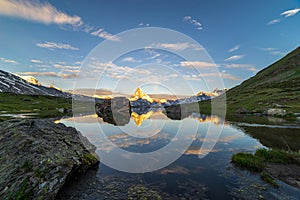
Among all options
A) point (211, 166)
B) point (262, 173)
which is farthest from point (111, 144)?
point (262, 173)

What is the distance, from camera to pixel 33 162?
35.9ft

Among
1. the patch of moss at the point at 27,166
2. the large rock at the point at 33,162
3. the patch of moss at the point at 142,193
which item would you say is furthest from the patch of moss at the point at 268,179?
the patch of moss at the point at 27,166

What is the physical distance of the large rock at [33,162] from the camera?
9.54 metres

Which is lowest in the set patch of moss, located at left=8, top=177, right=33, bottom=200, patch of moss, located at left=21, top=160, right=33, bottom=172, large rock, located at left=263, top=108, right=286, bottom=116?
patch of moss, located at left=8, top=177, right=33, bottom=200

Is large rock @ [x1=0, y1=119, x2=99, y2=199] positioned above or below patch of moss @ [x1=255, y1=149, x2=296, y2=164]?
above

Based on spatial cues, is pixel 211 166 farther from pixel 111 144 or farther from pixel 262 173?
pixel 111 144

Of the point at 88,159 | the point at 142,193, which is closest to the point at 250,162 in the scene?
the point at 142,193

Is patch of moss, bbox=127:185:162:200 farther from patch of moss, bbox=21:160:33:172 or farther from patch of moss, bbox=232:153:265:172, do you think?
patch of moss, bbox=232:153:265:172

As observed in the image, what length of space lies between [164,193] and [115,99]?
129 m

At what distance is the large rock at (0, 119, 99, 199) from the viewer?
31.3 ft

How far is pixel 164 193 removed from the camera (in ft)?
41.1

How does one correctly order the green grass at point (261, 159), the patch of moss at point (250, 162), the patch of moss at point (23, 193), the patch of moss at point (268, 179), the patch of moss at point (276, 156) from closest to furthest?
1. the patch of moss at point (23, 193)
2. the patch of moss at point (268, 179)
3. the patch of moss at point (250, 162)
4. the green grass at point (261, 159)
5. the patch of moss at point (276, 156)

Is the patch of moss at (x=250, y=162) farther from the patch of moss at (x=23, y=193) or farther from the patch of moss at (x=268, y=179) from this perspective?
the patch of moss at (x=23, y=193)

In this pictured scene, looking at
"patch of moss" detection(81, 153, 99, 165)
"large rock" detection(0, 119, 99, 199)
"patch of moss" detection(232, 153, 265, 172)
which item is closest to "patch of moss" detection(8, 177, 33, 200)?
"large rock" detection(0, 119, 99, 199)
